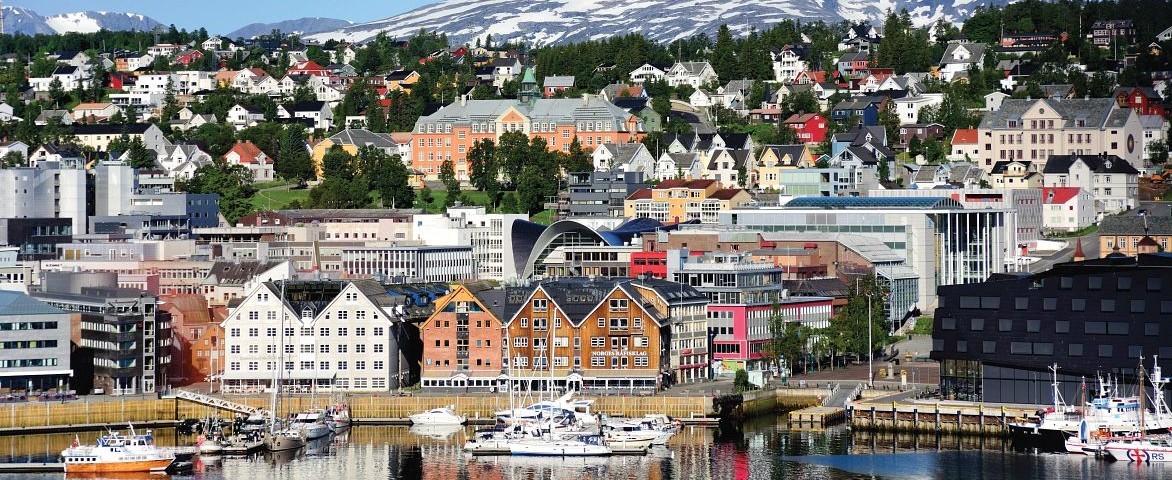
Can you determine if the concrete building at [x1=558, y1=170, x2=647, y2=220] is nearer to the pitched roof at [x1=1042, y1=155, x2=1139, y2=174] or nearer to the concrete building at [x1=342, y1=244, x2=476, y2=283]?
the concrete building at [x1=342, y1=244, x2=476, y2=283]

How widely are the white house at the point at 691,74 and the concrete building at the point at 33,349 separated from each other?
301ft

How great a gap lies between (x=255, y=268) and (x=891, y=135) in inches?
2113

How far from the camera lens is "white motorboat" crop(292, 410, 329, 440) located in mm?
85938

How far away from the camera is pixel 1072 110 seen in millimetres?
144125

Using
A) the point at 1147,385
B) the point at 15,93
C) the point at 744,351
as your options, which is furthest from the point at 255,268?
the point at 15,93

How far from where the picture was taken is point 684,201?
452ft

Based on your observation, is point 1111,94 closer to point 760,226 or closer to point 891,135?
point 891,135

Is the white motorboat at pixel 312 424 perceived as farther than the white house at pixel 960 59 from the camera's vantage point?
No

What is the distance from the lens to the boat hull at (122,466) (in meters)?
79.2

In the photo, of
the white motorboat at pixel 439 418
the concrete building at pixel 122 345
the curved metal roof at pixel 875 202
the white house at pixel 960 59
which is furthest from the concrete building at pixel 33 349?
the white house at pixel 960 59

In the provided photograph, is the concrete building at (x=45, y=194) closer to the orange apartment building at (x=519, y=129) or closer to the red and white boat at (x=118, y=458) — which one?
the orange apartment building at (x=519, y=129)

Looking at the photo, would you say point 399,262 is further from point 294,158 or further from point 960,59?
point 960,59

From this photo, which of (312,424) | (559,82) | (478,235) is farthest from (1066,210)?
(312,424)

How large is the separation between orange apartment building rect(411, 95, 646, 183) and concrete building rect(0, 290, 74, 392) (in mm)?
64792
